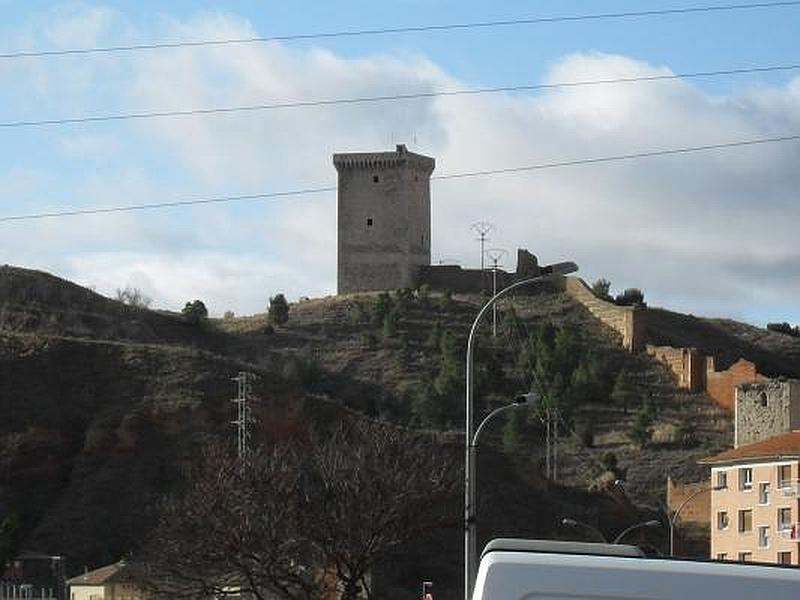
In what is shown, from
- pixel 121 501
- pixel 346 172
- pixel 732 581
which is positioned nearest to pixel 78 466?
pixel 121 501

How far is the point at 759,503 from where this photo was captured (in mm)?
76312

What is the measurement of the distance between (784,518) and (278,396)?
27.6 metres

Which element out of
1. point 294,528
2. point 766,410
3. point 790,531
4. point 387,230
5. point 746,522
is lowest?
point 790,531

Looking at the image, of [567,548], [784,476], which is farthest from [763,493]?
[567,548]

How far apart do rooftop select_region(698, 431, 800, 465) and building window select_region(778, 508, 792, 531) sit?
93.8 inches

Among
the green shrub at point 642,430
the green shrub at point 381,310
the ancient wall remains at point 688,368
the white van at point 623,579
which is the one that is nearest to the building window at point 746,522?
the green shrub at point 642,430

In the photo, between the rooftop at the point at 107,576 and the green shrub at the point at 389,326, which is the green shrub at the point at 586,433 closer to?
the green shrub at the point at 389,326

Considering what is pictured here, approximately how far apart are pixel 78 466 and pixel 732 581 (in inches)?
3109

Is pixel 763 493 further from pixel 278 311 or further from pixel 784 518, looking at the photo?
pixel 278 311

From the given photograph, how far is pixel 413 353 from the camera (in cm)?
12338

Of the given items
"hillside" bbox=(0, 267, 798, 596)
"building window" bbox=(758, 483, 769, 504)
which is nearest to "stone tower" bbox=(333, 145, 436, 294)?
"hillside" bbox=(0, 267, 798, 596)

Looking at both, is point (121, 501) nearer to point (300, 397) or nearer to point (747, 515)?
point (300, 397)

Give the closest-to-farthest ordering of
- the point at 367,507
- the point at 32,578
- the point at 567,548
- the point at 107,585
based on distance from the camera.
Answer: the point at 567,548 → the point at 367,507 → the point at 107,585 → the point at 32,578

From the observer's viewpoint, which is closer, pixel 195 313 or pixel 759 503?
pixel 759 503
